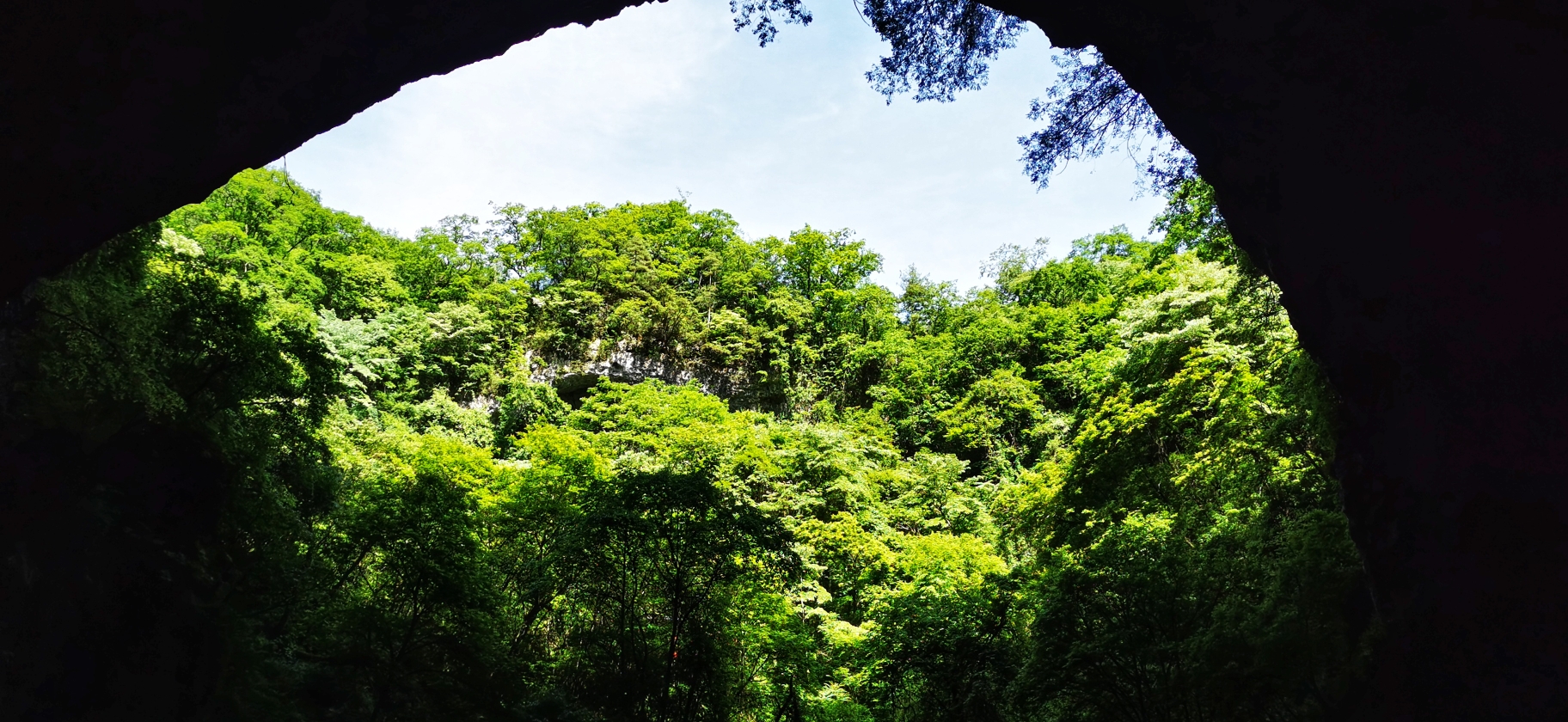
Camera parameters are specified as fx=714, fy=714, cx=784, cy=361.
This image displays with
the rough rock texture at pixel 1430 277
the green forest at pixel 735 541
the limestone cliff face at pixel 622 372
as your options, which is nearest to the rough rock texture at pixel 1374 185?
the rough rock texture at pixel 1430 277

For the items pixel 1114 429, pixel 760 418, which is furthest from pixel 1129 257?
pixel 1114 429

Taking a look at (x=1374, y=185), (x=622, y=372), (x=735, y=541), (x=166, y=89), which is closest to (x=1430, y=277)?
(x=1374, y=185)

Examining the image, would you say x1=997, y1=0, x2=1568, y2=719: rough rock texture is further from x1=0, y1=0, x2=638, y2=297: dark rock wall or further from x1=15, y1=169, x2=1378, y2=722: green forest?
x1=0, y1=0, x2=638, y2=297: dark rock wall

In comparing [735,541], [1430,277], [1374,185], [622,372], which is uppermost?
[622,372]

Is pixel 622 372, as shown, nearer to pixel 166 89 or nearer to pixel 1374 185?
pixel 166 89

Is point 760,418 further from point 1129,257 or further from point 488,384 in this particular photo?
point 1129,257

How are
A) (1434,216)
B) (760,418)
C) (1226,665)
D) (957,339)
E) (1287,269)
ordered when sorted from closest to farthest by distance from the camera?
(1434,216) < (1287,269) < (1226,665) < (760,418) < (957,339)

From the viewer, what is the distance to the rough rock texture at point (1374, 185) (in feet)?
14.3

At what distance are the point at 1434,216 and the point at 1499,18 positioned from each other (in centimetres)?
117

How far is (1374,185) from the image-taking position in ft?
16.0

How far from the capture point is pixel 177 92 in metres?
5.02

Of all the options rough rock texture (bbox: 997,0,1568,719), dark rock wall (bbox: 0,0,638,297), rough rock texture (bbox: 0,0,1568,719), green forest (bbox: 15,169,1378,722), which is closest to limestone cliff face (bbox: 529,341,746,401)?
green forest (bbox: 15,169,1378,722)

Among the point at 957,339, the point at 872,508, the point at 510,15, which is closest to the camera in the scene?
the point at 510,15

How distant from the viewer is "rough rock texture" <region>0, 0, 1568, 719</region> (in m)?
4.37
